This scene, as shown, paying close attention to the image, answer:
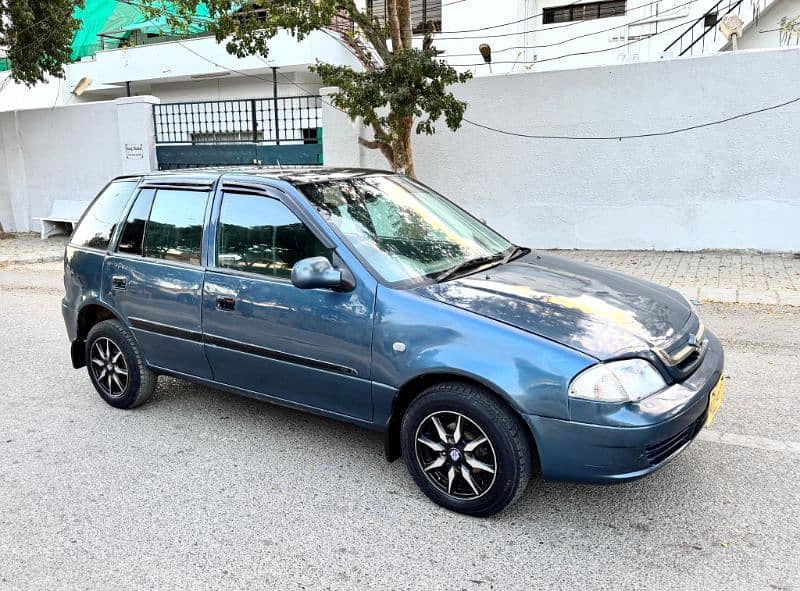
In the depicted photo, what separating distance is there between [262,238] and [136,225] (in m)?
1.28

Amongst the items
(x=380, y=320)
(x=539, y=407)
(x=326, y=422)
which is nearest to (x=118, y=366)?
(x=326, y=422)

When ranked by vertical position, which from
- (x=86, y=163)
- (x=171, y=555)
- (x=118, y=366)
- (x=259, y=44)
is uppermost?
(x=259, y=44)

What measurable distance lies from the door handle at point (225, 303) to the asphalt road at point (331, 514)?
36.2 inches

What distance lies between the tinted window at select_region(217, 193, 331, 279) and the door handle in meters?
0.20

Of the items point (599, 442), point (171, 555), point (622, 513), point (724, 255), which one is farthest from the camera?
point (724, 255)

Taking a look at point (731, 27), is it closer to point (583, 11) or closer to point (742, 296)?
point (583, 11)

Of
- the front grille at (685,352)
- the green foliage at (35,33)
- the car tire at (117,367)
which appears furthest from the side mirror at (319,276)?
the green foliage at (35,33)

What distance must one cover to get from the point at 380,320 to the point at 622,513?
61.6 inches

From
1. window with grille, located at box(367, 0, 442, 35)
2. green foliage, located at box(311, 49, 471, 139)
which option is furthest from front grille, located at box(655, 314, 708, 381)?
window with grille, located at box(367, 0, 442, 35)

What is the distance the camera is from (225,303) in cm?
404

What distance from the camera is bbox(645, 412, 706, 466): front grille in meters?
2.98

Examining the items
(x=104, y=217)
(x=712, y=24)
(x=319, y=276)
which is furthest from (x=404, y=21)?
(x=712, y=24)

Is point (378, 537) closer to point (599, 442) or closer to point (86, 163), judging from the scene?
point (599, 442)

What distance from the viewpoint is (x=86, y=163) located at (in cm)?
1499
